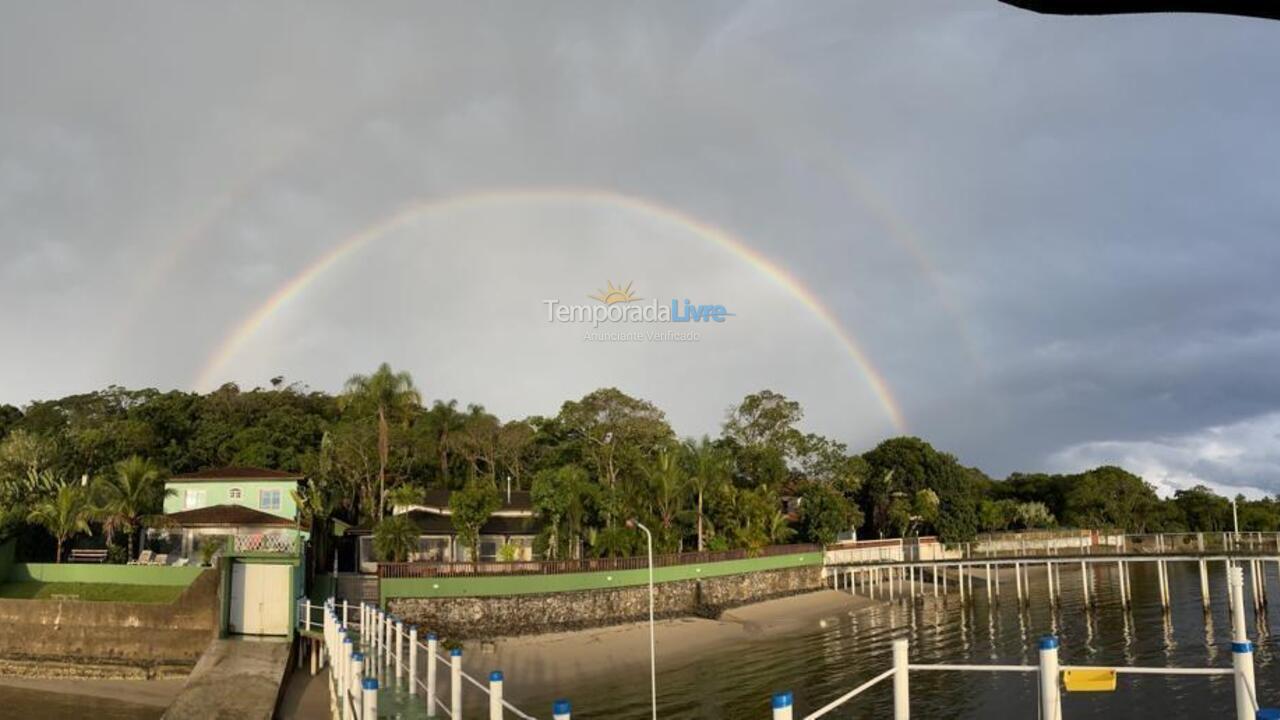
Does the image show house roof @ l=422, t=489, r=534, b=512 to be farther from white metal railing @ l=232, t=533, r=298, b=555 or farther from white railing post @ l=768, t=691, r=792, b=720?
white railing post @ l=768, t=691, r=792, b=720

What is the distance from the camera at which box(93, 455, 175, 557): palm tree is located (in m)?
43.7

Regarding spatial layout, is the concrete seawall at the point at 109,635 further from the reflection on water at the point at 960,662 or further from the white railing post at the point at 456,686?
the white railing post at the point at 456,686

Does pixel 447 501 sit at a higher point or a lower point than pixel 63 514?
higher

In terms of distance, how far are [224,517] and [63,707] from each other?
19.5 metres

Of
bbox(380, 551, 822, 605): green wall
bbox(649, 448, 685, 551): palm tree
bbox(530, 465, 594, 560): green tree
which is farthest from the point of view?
bbox(649, 448, 685, 551): palm tree

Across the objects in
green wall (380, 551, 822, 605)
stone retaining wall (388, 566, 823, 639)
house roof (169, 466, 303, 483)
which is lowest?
stone retaining wall (388, 566, 823, 639)

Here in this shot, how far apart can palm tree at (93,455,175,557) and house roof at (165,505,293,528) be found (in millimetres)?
1533

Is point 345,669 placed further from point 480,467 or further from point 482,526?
point 480,467

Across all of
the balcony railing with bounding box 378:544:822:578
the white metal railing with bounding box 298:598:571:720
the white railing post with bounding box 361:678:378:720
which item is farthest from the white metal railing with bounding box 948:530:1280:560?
the white railing post with bounding box 361:678:378:720

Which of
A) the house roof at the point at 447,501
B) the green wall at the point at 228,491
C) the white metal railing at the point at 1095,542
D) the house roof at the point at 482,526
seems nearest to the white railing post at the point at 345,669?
the house roof at the point at 482,526

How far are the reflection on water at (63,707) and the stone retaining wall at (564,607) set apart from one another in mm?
11980

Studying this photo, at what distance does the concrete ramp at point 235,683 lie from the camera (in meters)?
22.0

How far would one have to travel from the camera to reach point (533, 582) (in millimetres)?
42438

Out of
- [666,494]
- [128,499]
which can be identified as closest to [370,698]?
[128,499]
